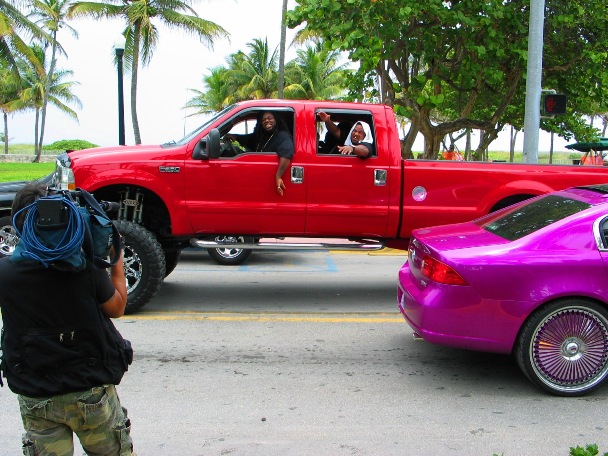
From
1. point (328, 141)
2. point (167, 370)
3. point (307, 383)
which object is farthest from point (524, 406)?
point (328, 141)

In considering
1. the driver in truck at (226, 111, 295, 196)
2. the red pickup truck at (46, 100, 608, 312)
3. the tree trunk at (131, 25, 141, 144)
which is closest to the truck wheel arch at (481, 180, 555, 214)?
the red pickup truck at (46, 100, 608, 312)

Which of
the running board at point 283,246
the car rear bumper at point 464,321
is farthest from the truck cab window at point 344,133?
the car rear bumper at point 464,321

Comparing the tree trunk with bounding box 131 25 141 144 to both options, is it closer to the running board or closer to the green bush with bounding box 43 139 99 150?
the running board

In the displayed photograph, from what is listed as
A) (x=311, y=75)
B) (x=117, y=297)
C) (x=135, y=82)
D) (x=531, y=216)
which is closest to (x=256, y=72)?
(x=311, y=75)

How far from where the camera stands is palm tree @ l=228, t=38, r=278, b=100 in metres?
39.5

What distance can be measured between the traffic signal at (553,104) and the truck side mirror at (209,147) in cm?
732

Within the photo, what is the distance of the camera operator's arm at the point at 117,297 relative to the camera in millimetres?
2779

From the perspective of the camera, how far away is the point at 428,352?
5.87 m

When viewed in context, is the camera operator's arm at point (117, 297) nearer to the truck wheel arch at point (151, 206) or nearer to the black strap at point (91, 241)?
the black strap at point (91, 241)

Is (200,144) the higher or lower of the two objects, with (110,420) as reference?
higher

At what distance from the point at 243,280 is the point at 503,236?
455cm

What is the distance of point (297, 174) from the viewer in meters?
7.02

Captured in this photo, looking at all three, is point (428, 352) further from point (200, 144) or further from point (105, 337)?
point (105, 337)

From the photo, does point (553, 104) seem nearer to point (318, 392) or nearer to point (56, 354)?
point (318, 392)
